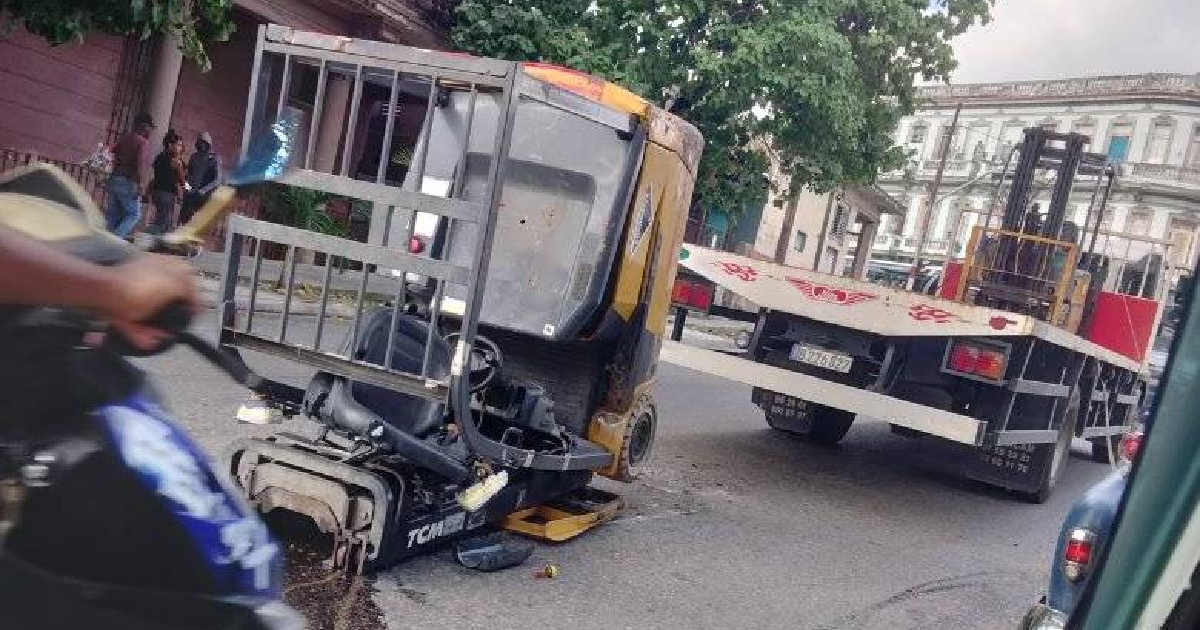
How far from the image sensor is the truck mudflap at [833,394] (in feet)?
22.0

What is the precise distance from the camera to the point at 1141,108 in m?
12.3

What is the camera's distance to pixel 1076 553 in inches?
137

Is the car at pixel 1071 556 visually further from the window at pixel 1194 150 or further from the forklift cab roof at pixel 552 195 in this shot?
the window at pixel 1194 150

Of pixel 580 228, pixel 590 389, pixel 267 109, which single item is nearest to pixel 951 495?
pixel 590 389

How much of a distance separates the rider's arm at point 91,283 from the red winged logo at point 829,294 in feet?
20.6

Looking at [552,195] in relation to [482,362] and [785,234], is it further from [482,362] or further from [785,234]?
[785,234]

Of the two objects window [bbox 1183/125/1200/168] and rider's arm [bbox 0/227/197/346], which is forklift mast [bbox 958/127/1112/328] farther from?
rider's arm [bbox 0/227/197/346]

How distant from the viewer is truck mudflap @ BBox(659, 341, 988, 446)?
671 cm

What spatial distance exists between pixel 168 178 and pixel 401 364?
8430mm

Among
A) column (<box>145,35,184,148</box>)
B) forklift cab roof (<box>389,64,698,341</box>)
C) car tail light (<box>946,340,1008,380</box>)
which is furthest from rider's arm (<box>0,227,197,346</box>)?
column (<box>145,35,184,148</box>)

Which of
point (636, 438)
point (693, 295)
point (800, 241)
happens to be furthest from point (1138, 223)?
point (800, 241)

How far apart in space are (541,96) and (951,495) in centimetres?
582

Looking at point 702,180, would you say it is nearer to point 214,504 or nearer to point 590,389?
point 590,389

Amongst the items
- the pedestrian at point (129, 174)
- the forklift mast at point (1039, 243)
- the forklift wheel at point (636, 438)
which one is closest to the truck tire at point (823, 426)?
the forklift mast at point (1039, 243)
